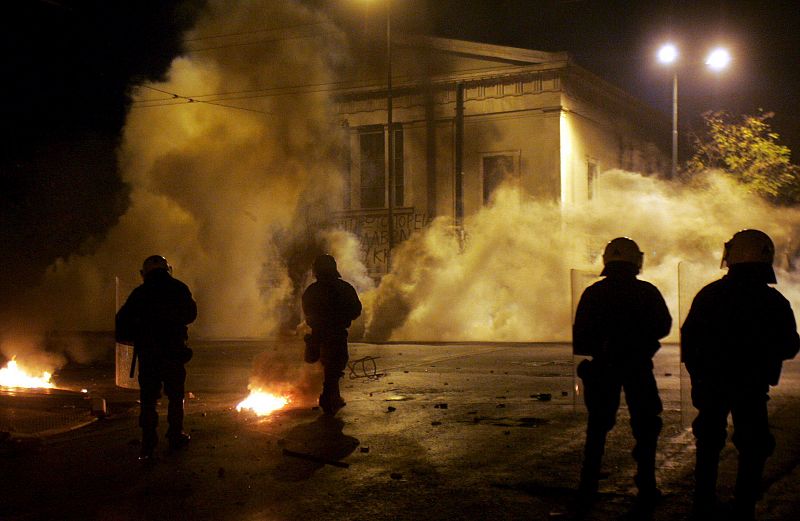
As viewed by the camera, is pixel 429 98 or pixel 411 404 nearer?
pixel 411 404

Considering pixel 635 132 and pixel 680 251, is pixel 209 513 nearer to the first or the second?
pixel 680 251

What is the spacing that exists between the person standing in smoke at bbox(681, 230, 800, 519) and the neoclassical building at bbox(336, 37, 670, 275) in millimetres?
23052

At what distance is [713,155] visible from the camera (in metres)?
29.6

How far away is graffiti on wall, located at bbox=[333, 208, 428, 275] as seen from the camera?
3109 cm

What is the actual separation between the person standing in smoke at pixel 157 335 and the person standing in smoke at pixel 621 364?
147 inches

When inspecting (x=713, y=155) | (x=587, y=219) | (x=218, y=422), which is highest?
(x=713, y=155)

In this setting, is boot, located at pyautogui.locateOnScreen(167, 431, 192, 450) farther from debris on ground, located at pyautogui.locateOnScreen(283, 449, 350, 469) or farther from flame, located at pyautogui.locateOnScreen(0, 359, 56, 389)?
flame, located at pyautogui.locateOnScreen(0, 359, 56, 389)

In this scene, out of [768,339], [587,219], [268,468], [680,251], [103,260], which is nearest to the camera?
[768,339]

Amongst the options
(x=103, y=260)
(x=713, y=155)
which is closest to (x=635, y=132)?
(x=713, y=155)

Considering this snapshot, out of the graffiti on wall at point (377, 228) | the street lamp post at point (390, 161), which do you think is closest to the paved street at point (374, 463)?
the street lamp post at point (390, 161)

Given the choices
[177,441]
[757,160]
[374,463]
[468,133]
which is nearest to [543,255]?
[468,133]

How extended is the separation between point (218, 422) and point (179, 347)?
67.7 inches

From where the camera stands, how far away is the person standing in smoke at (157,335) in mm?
7496

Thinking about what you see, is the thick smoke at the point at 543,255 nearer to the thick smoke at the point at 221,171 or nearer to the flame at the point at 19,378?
the thick smoke at the point at 221,171
